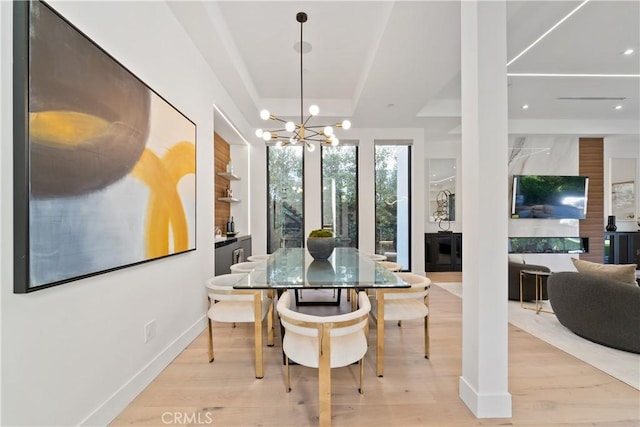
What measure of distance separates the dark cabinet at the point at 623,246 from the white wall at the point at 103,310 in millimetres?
8242

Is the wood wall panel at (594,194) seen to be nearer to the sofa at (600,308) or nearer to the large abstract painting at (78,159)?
the sofa at (600,308)

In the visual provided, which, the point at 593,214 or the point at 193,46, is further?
the point at 593,214

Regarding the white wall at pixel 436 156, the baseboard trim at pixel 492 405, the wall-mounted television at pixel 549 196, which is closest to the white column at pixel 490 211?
the baseboard trim at pixel 492 405

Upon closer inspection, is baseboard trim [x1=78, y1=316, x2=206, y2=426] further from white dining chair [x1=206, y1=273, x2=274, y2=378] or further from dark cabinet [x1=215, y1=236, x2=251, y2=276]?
dark cabinet [x1=215, y1=236, x2=251, y2=276]

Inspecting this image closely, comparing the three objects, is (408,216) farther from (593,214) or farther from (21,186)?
(21,186)

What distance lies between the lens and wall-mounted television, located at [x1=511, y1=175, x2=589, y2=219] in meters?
5.66

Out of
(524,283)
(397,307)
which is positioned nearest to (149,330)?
(397,307)

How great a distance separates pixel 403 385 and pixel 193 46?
3.61 m

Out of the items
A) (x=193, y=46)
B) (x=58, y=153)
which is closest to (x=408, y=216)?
(x=193, y=46)

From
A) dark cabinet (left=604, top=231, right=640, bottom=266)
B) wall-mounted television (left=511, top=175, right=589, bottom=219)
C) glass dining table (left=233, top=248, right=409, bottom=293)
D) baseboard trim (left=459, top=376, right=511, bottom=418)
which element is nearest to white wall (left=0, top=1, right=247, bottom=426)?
glass dining table (left=233, top=248, right=409, bottom=293)

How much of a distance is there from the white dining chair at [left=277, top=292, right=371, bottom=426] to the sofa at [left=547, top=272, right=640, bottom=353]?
250 centimetres

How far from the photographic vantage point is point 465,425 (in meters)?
1.56

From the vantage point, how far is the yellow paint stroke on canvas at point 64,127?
1147 mm

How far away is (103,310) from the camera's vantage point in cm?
154
